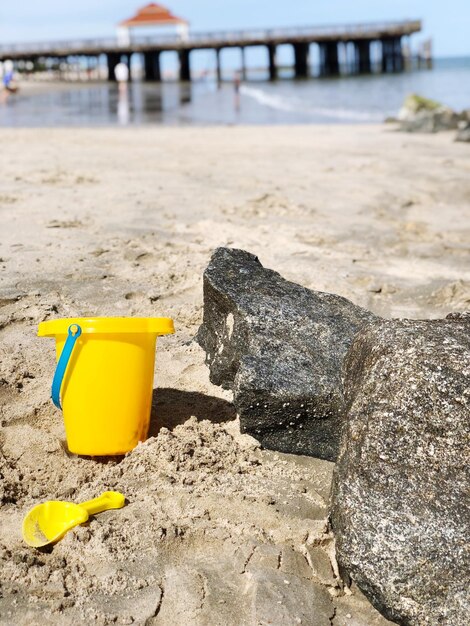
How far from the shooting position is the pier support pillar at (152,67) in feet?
167

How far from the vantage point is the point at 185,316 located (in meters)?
3.98

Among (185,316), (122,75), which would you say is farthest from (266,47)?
(185,316)

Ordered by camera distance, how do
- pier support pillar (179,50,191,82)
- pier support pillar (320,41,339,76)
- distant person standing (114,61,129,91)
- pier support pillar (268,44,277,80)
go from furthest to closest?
pier support pillar (320,41,339,76) → pier support pillar (268,44,277,80) → pier support pillar (179,50,191,82) → distant person standing (114,61,129,91)

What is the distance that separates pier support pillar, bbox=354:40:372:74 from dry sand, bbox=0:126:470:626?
1817 inches

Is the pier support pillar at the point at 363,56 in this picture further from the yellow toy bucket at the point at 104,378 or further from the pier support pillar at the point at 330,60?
the yellow toy bucket at the point at 104,378

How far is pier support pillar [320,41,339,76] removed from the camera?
170 feet

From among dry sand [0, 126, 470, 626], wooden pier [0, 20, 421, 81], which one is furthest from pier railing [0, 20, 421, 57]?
dry sand [0, 126, 470, 626]

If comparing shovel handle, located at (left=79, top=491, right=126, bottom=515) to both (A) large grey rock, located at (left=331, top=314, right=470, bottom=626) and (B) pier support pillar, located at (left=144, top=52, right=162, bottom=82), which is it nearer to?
(A) large grey rock, located at (left=331, top=314, right=470, bottom=626)

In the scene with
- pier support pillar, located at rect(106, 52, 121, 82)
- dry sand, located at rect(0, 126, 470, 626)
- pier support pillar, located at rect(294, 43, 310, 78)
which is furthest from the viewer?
pier support pillar, located at rect(294, 43, 310, 78)

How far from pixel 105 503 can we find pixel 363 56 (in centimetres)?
5464

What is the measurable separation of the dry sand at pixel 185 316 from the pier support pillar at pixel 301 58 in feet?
144

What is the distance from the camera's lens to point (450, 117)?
47.7ft

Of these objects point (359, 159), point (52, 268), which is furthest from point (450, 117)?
point (52, 268)

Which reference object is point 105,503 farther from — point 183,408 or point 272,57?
point 272,57
